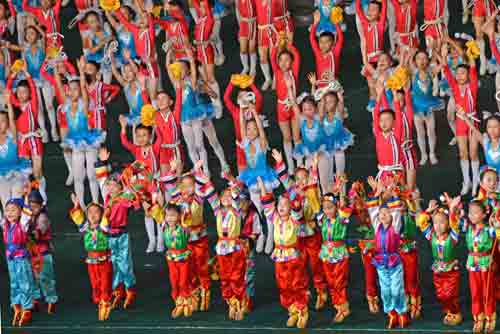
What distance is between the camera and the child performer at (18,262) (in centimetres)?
1177

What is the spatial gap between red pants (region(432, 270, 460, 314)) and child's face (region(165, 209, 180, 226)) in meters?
2.01

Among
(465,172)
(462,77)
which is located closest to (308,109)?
(462,77)

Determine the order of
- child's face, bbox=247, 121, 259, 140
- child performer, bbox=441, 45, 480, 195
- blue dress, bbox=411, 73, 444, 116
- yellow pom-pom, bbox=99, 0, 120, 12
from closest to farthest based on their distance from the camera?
child's face, bbox=247, 121, 259, 140
child performer, bbox=441, 45, 480, 195
blue dress, bbox=411, 73, 444, 116
yellow pom-pom, bbox=99, 0, 120, 12

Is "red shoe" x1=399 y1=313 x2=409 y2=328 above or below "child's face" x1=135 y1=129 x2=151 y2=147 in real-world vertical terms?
below

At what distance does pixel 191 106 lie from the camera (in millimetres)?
13766

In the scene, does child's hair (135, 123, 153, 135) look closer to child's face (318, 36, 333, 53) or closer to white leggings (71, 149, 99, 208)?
white leggings (71, 149, 99, 208)

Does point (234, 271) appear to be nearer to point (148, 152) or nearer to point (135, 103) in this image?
point (148, 152)

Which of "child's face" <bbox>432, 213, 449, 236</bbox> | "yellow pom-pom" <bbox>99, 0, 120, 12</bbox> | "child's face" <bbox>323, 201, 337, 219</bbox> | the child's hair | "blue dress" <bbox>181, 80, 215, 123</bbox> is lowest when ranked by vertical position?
"child's face" <bbox>432, 213, 449, 236</bbox>

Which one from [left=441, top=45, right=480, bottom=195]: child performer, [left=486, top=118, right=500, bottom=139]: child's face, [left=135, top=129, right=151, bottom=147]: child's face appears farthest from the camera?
[left=441, top=45, right=480, bottom=195]: child performer

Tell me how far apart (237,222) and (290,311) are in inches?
31.1

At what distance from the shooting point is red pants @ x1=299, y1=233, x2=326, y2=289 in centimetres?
1195

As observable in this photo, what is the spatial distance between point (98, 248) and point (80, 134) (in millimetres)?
1992

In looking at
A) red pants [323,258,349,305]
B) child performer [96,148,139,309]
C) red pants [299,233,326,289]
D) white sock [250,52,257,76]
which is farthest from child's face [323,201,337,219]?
white sock [250,52,257,76]

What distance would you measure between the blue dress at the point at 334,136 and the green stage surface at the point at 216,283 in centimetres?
88
